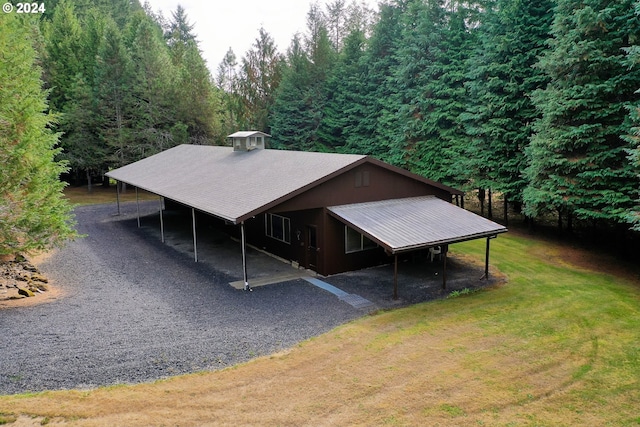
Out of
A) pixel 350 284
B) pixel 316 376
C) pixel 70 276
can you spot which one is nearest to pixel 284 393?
pixel 316 376

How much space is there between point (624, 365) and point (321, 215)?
8.16 meters

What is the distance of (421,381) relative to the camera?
7.73m

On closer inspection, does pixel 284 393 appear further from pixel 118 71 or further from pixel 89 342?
pixel 118 71

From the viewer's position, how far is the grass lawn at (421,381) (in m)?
6.72

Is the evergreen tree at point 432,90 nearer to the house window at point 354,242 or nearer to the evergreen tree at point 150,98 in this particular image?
the house window at point 354,242

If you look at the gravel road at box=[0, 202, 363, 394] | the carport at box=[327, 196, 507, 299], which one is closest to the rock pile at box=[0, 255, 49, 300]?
the gravel road at box=[0, 202, 363, 394]

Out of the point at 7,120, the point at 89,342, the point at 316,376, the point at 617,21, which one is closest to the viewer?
the point at 316,376

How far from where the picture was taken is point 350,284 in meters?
13.2

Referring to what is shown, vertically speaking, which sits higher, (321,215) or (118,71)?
(118,71)

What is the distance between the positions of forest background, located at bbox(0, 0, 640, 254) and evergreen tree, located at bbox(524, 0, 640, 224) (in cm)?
6

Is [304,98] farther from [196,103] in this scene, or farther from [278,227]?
[278,227]

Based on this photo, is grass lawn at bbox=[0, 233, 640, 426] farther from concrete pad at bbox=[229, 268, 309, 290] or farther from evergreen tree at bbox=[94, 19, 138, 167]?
evergreen tree at bbox=[94, 19, 138, 167]

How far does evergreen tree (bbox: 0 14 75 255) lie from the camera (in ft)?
39.9

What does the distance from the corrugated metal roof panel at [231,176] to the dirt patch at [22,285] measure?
4.67 meters
